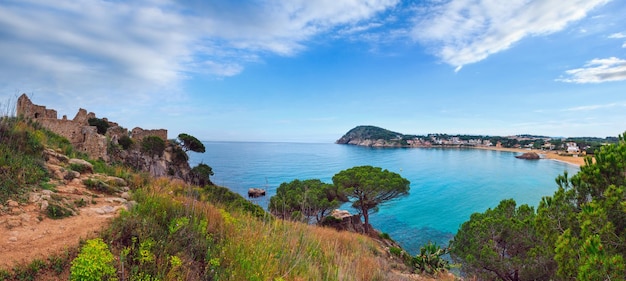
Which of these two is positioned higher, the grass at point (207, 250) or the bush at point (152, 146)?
the bush at point (152, 146)

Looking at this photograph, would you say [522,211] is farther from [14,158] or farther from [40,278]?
[14,158]

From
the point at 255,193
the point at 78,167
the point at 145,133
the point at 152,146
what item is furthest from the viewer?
the point at 255,193

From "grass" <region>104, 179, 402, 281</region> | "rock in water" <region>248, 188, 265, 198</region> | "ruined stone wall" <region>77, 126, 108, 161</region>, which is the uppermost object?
"ruined stone wall" <region>77, 126, 108, 161</region>

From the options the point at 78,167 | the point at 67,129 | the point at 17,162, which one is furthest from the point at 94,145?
the point at 17,162

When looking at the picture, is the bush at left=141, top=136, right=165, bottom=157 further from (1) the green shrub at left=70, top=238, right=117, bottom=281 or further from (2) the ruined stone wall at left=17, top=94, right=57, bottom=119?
(1) the green shrub at left=70, top=238, right=117, bottom=281

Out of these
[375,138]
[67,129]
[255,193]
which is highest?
[375,138]

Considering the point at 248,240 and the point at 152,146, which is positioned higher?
the point at 152,146

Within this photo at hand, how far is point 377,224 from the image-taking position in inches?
1126

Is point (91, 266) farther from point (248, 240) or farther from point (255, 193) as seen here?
point (255, 193)

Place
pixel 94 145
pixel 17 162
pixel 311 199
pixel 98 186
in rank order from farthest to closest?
pixel 311 199 → pixel 94 145 → pixel 98 186 → pixel 17 162

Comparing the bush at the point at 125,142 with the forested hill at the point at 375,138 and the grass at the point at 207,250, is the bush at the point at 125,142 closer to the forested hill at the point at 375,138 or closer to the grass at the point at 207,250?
the grass at the point at 207,250

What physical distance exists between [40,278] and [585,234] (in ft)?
27.8

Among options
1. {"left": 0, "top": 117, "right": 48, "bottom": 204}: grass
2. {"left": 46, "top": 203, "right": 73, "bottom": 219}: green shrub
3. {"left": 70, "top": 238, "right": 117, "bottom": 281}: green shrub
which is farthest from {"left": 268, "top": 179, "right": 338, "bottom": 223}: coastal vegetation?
{"left": 70, "top": 238, "right": 117, "bottom": 281}: green shrub

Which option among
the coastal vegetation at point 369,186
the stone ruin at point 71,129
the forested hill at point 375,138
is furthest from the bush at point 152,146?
the forested hill at point 375,138
